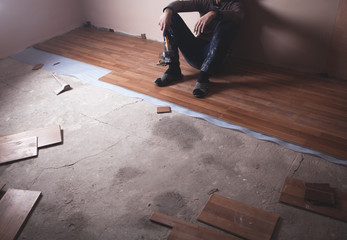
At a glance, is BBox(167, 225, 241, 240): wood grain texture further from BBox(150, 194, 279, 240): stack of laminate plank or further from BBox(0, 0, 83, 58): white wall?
BBox(0, 0, 83, 58): white wall

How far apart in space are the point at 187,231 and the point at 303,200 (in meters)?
0.64

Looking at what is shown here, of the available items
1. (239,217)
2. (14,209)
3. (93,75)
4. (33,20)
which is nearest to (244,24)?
(93,75)

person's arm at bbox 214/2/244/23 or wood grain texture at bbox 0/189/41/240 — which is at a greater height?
person's arm at bbox 214/2/244/23

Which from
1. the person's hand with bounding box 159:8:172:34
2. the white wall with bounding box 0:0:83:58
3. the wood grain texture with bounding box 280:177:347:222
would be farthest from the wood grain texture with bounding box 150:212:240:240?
the white wall with bounding box 0:0:83:58

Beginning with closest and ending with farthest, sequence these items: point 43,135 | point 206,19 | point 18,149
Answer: point 18,149 → point 43,135 → point 206,19

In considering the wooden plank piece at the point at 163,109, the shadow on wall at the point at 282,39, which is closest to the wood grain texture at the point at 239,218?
the wooden plank piece at the point at 163,109

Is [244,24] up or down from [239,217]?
up

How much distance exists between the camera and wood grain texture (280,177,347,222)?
4.76ft

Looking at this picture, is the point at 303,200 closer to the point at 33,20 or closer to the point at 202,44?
the point at 202,44

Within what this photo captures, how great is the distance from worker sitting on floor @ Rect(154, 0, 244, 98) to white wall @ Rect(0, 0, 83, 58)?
7.08ft

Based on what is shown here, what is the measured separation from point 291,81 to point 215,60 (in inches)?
29.6

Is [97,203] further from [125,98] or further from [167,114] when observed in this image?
[125,98]

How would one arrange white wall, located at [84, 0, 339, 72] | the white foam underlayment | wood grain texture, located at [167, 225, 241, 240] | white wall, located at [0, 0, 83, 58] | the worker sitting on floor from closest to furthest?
wood grain texture, located at [167, 225, 241, 240]
the white foam underlayment
the worker sitting on floor
white wall, located at [84, 0, 339, 72]
white wall, located at [0, 0, 83, 58]

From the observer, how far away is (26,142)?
80.3 inches
